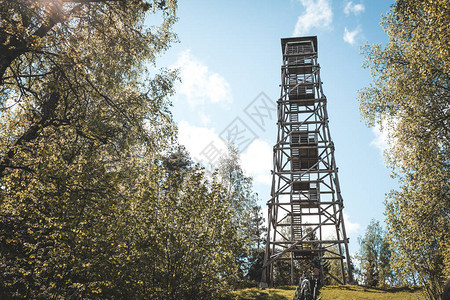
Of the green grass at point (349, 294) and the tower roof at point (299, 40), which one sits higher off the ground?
the tower roof at point (299, 40)

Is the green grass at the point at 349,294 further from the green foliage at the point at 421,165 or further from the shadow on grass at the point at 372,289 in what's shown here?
the green foliage at the point at 421,165

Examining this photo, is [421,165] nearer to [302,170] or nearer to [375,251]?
[302,170]

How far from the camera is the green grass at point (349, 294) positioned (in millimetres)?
12211

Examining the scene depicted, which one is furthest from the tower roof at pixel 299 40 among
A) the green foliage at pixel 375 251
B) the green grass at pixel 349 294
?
the green foliage at pixel 375 251

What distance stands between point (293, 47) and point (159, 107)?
15.9 meters

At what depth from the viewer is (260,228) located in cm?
3328

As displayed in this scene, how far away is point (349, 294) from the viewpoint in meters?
12.8

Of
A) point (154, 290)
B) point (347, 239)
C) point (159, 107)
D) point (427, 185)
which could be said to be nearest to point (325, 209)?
point (347, 239)

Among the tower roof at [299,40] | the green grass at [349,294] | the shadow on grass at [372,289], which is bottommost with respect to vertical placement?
the green grass at [349,294]

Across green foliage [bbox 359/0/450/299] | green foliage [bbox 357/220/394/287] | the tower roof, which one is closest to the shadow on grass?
green foliage [bbox 359/0/450/299]

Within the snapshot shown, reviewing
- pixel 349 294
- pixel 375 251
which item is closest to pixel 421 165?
pixel 349 294

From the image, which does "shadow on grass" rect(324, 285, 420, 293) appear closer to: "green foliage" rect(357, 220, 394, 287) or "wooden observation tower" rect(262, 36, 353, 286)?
"wooden observation tower" rect(262, 36, 353, 286)

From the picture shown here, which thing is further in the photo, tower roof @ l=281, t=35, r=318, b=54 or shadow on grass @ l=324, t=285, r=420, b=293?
tower roof @ l=281, t=35, r=318, b=54

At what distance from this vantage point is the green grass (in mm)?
12211
